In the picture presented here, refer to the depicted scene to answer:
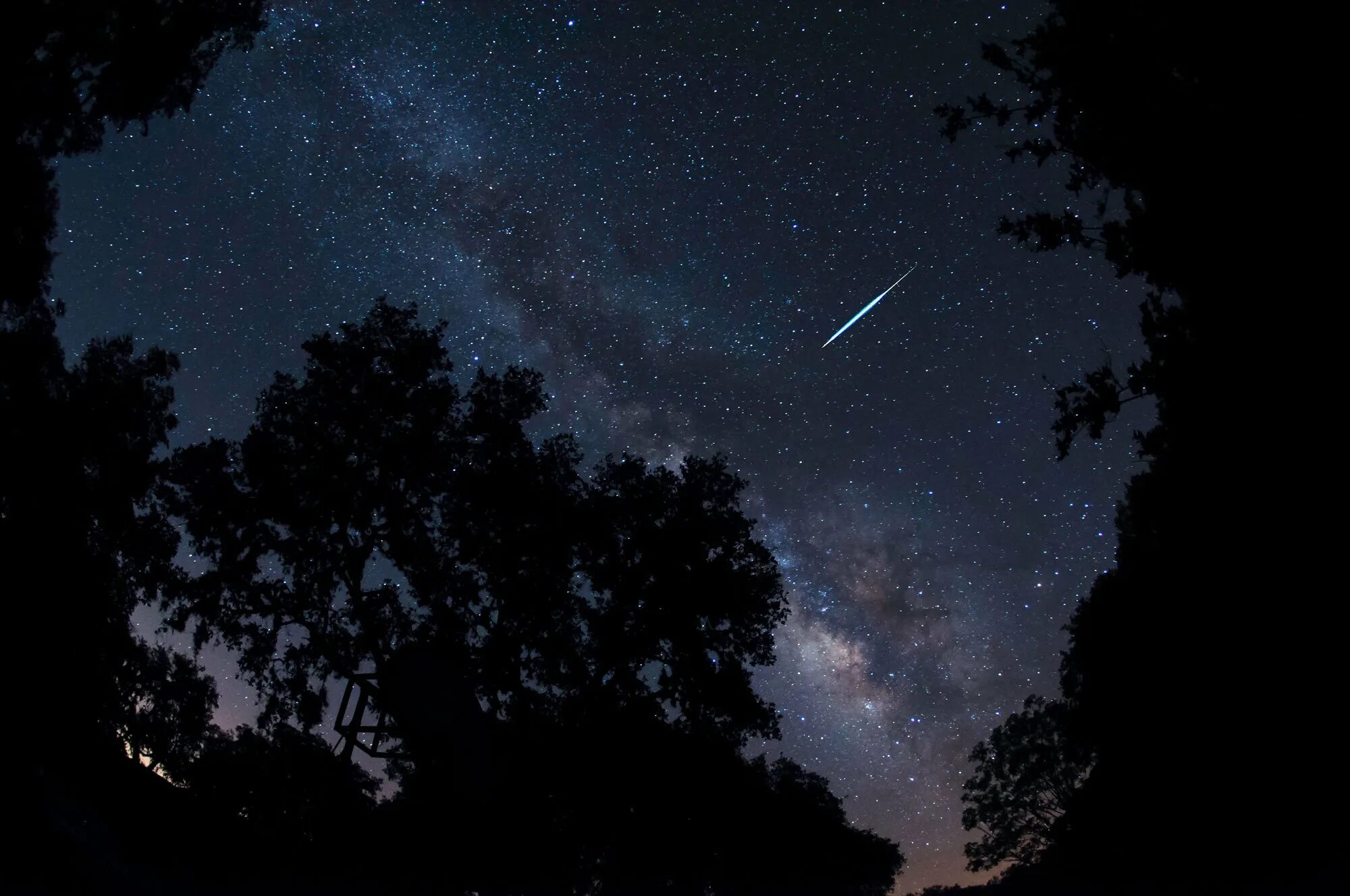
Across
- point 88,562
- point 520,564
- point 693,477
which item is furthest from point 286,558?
point 693,477

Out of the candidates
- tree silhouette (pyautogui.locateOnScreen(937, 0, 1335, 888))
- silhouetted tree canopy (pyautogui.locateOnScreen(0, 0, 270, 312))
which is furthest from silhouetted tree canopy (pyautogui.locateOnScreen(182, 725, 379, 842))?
tree silhouette (pyautogui.locateOnScreen(937, 0, 1335, 888))

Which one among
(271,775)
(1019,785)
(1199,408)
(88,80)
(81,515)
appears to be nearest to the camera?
(1199,408)

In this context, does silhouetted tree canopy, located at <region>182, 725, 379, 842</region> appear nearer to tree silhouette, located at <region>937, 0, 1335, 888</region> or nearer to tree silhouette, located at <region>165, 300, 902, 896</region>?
tree silhouette, located at <region>165, 300, 902, 896</region>

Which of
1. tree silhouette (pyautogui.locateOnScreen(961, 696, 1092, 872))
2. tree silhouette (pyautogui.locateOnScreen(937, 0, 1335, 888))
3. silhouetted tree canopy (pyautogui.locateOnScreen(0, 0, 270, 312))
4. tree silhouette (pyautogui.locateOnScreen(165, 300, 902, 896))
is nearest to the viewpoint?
tree silhouette (pyautogui.locateOnScreen(937, 0, 1335, 888))

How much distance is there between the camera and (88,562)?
17.3 meters

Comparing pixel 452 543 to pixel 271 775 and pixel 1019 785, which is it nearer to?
pixel 271 775

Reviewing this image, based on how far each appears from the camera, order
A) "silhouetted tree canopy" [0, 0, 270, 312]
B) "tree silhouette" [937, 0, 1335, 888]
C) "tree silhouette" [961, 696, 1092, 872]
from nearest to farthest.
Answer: "tree silhouette" [937, 0, 1335, 888] → "silhouetted tree canopy" [0, 0, 270, 312] → "tree silhouette" [961, 696, 1092, 872]

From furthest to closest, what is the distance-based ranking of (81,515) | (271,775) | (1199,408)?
(271,775) → (81,515) → (1199,408)

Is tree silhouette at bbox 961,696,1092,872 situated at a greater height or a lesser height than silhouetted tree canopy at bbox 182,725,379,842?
greater

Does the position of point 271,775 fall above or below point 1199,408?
below

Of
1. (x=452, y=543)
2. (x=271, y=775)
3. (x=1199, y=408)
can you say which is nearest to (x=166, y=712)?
(x=271, y=775)

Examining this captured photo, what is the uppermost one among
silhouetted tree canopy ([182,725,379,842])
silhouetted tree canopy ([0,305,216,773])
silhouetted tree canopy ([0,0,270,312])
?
silhouetted tree canopy ([0,0,270,312])

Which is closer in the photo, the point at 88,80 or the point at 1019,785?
the point at 88,80

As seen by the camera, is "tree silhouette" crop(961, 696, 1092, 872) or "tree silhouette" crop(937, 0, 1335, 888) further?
"tree silhouette" crop(961, 696, 1092, 872)
